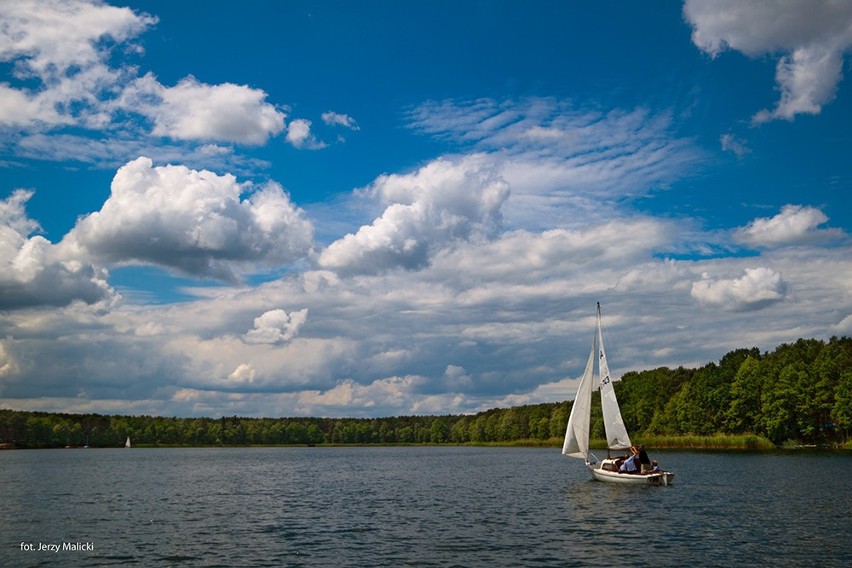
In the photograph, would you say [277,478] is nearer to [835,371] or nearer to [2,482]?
[2,482]

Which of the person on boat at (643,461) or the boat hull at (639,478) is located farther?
the person on boat at (643,461)

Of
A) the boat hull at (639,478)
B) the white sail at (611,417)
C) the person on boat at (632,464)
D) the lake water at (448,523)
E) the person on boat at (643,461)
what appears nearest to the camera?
the lake water at (448,523)

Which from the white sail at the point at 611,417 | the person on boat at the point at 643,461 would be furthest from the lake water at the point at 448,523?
the white sail at the point at 611,417

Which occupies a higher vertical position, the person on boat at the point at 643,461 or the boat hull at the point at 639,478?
the person on boat at the point at 643,461

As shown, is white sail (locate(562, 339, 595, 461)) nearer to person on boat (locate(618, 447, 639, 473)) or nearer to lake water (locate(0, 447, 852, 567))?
lake water (locate(0, 447, 852, 567))

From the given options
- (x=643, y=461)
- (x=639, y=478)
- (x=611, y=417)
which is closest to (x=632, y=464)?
(x=643, y=461)

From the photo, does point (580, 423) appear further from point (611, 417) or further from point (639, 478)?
point (639, 478)

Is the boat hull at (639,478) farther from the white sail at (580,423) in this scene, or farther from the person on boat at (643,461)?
the white sail at (580,423)

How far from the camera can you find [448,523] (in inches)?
1944

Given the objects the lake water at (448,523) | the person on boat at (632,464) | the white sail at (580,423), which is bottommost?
the lake water at (448,523)

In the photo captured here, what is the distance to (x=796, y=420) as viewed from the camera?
137250 mm

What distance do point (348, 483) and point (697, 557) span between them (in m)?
60.5

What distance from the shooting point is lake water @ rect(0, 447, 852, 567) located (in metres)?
37.2

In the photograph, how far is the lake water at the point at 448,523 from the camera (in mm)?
37188
